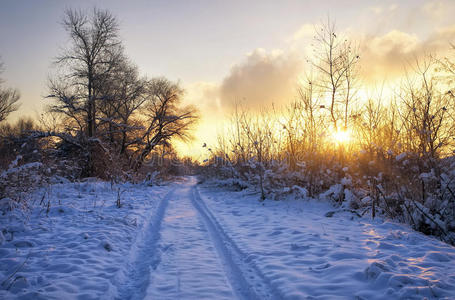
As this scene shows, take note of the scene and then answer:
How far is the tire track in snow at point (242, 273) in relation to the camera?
9.84 ft

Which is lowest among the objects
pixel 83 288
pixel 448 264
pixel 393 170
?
pixel 83 288

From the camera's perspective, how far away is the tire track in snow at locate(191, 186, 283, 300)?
118 inches

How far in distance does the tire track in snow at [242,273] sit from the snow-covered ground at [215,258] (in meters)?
0.01

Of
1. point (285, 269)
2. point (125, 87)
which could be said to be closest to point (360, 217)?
point (285, 269)

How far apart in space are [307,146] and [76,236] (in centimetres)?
841

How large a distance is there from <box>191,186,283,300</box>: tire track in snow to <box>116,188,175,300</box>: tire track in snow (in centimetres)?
110

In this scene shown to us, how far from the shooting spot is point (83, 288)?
3111 millimetres

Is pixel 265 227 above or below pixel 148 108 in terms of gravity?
below

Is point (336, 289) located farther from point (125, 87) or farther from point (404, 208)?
point (125, 87)

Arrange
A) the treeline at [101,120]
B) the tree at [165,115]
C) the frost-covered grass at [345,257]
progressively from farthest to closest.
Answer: the tree at [165,115] < the treeline at [101,120] < the frost-covered grass at [345,257]

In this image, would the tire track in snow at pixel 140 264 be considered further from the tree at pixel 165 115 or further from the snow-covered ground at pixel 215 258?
the tree at pixel 165 115

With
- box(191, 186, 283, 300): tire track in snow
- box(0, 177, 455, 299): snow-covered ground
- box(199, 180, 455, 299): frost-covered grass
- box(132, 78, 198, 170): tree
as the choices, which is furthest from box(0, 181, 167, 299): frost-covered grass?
box(132, 78, 198, 170): tree

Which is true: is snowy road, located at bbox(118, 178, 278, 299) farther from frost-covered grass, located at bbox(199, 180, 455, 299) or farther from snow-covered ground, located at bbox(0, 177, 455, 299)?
frost-covered grass, located at bbox(199, 180, 455, 299)

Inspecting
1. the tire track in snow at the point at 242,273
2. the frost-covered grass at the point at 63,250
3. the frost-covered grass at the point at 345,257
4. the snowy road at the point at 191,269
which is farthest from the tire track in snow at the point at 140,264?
the frost-covered grass at the point at 345,257
